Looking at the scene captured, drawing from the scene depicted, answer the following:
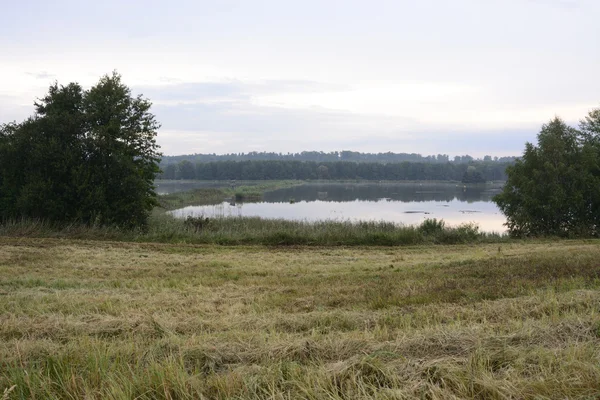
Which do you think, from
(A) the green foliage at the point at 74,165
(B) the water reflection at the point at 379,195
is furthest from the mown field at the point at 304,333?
(B) the water reflection at the point at 379,195

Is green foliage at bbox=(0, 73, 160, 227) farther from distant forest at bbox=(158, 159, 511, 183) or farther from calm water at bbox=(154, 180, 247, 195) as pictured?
distant forest at bbox=(158, 159, 511, 183)

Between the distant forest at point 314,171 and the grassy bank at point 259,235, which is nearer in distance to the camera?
the grassy bank at point 259,235

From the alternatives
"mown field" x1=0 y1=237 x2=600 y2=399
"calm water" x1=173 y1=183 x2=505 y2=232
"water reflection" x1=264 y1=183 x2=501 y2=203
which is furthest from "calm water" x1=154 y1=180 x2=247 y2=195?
"mown field" x1=0 y1=237 x2=600 y2=399

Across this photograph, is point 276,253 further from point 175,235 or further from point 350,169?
point 350,169

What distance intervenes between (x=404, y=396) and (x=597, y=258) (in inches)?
364

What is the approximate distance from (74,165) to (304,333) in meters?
20.5

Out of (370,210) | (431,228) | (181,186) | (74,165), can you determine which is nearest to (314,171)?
(181,186)

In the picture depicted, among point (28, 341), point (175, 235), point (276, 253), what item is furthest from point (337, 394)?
point (175, 235)

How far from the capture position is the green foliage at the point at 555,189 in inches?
989

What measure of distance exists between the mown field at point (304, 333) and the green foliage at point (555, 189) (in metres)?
17.3

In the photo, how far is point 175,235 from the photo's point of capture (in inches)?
800

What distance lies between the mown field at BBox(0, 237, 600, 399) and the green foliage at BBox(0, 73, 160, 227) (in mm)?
11687

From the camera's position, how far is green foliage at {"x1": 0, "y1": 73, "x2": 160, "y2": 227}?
21516mm

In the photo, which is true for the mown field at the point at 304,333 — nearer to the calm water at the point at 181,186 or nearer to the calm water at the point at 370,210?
the calm water at the point at 370,210
